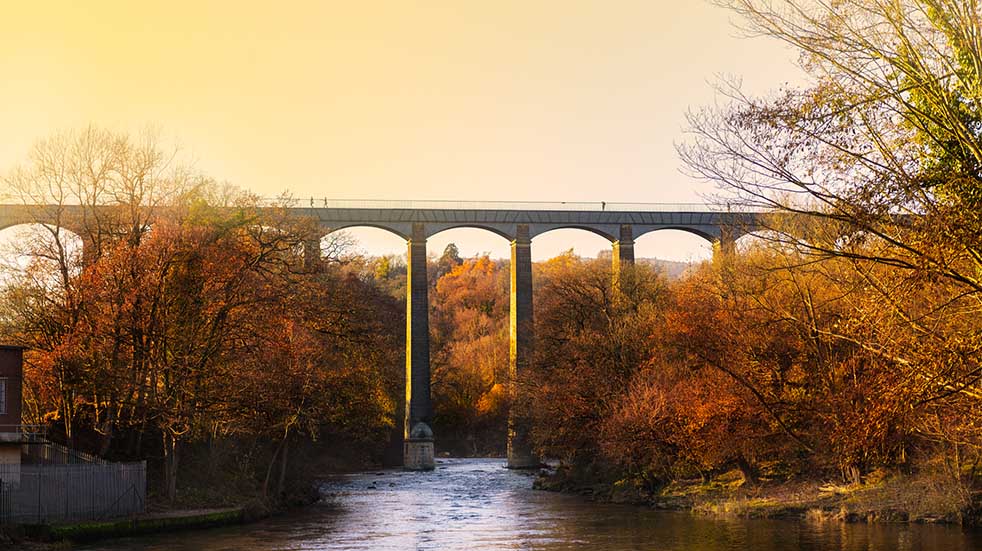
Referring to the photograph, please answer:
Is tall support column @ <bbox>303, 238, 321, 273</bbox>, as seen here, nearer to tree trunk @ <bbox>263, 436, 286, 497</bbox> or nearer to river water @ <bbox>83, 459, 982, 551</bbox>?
tree trunk @ <bbox>263, 436, 286, 497</bbox>

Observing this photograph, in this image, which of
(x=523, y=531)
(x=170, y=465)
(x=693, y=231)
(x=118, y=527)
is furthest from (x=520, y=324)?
(x=118, y=527)

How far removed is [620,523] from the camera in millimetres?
31453

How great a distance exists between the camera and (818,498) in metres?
32.9

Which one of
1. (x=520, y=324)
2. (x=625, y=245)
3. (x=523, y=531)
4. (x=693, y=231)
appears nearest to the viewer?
(x=523, y=531)

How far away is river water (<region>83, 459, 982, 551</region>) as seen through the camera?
2495cm

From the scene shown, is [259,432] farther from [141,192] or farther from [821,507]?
[821,507]

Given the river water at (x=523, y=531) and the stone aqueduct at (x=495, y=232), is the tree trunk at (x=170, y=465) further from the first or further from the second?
the stone aqueduct at (x=495, y=232)

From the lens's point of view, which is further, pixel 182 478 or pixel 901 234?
pixel 182 478

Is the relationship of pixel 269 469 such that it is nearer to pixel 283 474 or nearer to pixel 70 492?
pixel 283 474

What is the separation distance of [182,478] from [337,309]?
355 inches

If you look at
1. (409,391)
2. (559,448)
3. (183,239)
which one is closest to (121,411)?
(183,239)

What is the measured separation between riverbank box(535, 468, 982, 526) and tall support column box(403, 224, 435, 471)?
20.6m

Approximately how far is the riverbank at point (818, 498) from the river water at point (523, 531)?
0.99m

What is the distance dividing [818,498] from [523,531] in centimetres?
1017
